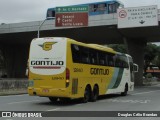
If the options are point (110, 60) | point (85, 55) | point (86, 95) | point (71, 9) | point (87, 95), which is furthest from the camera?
point (71, 9)

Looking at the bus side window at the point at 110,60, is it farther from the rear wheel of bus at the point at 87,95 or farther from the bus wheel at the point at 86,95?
the bus wheel at the point at 86,95

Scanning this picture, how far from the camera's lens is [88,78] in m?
22.3

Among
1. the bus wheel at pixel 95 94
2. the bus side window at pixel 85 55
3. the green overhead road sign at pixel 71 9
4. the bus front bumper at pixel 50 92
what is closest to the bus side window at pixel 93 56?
the bus side window at pixel 85 55

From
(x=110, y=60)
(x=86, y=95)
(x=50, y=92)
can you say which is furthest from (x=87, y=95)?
(x=110, y=60)

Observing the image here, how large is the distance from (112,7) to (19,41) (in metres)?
22.3

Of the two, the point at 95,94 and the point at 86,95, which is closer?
the point at 86,95

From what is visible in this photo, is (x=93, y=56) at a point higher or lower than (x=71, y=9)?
lower

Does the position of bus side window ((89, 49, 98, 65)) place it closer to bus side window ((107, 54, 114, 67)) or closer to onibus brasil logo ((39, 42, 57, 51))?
bus side window ((107, 54, 114, 67))

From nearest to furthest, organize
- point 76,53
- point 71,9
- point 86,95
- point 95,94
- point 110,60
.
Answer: point 76,53 < point 86,95 < point 95,94 < point 110,60 < point 71,9

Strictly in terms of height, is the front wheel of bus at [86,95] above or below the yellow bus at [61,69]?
below

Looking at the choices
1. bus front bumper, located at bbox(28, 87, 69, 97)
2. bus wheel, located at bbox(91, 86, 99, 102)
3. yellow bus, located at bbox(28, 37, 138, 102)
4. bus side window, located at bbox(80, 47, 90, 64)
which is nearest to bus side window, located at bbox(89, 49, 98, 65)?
yellow bus, located at bbox(28, 37, 138, 102)

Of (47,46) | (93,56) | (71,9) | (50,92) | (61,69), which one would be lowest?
(50,92)

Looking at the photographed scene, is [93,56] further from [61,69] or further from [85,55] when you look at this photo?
[61,69]

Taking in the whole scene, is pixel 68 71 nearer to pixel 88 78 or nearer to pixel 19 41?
pixel 88 78
